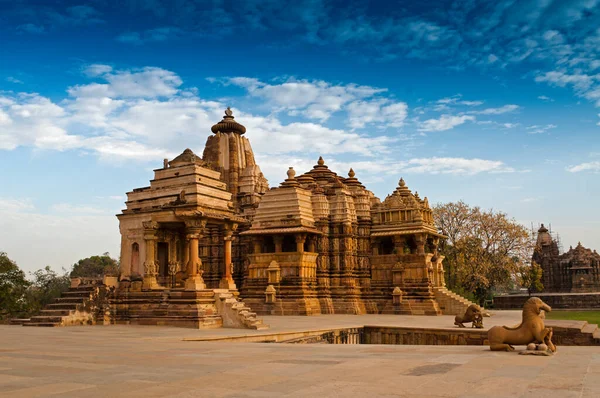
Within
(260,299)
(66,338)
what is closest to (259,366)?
(66,338)

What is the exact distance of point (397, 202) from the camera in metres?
33.7

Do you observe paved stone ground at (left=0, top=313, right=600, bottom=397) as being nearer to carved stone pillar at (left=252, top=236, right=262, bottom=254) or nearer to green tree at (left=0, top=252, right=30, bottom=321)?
carved stone pillar at (left=252, top=236, right=262, bottom=254)

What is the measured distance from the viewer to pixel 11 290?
34125 millimetres

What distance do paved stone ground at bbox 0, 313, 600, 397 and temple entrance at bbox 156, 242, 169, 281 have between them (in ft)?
34.7

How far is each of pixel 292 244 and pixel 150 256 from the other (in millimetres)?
14709

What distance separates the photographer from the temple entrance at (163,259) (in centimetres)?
2355

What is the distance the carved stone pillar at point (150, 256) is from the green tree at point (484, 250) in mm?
26368

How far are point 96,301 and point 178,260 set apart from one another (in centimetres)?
383

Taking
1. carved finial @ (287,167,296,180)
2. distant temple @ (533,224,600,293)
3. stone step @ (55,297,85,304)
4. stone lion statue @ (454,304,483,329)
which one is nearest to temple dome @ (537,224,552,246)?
distant temple @ (533,224,600,293)

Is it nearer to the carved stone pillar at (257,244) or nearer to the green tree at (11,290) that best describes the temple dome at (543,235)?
the carved stone pillar at (257,244)

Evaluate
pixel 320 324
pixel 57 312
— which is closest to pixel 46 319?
pixel 57 312

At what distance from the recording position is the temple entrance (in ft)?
77.3

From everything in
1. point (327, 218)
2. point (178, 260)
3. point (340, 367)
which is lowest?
point (340, 367)

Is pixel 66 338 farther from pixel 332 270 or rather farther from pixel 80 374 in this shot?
pixel 332 270
